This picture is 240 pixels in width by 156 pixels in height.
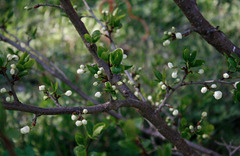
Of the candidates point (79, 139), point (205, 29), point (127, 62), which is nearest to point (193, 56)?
point (205, 29)

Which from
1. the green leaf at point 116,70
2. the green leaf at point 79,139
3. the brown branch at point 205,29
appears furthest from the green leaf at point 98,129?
the brown branch at point 205,29

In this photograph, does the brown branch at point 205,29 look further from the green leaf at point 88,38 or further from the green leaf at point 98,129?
the green leaf at point 98,129

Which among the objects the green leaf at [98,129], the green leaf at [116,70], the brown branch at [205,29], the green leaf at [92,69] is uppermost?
the brown branch at [205,29]

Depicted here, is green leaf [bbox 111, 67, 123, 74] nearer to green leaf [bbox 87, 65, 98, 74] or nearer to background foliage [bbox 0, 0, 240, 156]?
green leaf [bbox 87, 65, 98, 74]

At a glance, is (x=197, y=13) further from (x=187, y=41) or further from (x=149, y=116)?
(x=187, y=41)

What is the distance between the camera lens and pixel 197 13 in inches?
31.2

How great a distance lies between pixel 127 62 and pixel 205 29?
47 centimetres

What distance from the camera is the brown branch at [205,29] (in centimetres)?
79

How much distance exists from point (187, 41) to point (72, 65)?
1084 millimetres

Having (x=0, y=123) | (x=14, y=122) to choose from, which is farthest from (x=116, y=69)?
(x=14, y=122)

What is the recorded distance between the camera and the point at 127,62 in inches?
47.4

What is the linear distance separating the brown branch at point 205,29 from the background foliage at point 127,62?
171mm

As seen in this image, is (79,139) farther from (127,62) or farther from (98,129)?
(127,62)

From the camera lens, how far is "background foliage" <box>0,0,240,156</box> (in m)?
1.38
